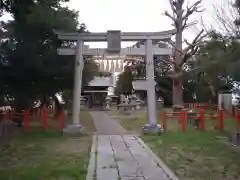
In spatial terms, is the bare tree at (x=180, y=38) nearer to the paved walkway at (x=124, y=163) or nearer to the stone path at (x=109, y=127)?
the stone path at (x=109, y=127)

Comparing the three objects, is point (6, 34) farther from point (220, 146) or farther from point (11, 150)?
point (220, 146)

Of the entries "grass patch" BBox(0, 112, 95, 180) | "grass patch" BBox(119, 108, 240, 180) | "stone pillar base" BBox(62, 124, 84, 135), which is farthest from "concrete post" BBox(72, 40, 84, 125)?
"grass patch" BBox(119, 108, 240, 180)

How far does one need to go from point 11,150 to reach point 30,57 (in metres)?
5.47

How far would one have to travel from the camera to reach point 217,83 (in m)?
35.7

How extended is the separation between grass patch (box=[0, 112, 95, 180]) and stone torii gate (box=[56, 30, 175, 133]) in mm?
1887

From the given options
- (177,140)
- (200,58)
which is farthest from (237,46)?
(200,58)

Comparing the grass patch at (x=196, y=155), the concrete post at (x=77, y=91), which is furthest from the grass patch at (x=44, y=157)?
the grass patch at (x=196, y=155)

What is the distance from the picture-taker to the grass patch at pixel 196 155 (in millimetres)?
8719

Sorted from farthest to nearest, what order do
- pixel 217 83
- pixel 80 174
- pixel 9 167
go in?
1. pixel 217 83
2. pixel 9 167
3. pixel 80 174

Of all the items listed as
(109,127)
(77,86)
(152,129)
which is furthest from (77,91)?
(109,127)

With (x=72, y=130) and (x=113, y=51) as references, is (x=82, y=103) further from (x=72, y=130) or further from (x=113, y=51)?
(x=72, y=130)

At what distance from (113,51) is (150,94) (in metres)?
2.56

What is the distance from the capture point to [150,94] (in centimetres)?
1741

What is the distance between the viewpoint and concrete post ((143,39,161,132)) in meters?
16.9
